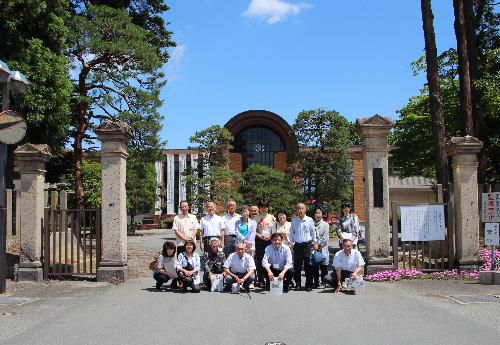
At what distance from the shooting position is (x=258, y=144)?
48031mm

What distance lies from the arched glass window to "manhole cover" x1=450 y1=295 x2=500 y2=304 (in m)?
37.5

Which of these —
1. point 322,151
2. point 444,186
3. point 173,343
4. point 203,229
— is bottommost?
point 173,343

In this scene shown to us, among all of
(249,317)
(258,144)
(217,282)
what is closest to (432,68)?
(217,282)

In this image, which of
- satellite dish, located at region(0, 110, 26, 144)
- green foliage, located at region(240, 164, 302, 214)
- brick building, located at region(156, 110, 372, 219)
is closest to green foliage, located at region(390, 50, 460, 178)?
green foliage, located at region(240, 164, 302, 214)

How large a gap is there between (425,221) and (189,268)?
211 inches

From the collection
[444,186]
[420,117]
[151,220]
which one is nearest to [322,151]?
[420,117]

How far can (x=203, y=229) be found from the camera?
11125 millimetres

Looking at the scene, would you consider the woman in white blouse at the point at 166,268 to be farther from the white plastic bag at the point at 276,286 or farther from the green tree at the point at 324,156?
the green tree at the point at 324,156

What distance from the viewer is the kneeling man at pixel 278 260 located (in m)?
10.1

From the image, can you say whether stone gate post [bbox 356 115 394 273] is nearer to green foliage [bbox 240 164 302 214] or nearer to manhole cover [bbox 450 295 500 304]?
manhole cover [bbox 450 295 500 304]

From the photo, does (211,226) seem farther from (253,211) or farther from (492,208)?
(492,208)

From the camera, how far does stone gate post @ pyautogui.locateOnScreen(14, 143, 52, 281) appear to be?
38.7 ft

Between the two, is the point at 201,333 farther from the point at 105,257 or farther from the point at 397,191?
the point at 397,191

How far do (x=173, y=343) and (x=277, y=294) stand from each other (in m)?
3.70
